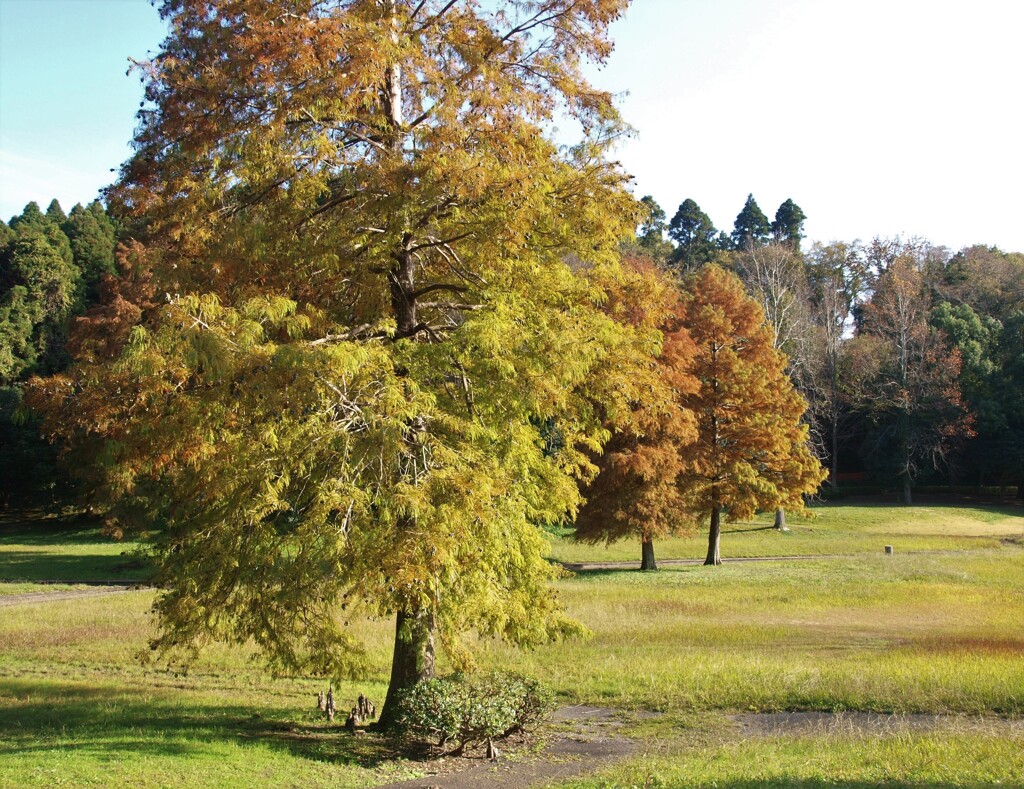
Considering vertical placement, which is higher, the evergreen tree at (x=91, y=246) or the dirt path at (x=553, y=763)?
the evergreen tree at (x=91, y=246)

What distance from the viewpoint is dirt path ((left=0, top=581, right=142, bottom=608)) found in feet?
79.7

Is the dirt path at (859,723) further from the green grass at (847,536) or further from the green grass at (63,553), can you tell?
the green grass at (847,536)

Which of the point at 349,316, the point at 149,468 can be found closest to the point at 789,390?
the point at 349,316

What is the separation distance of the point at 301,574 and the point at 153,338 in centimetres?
272

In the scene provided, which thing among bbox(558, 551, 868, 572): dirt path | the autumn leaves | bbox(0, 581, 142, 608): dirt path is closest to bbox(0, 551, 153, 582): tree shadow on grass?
bbox(0, 581, 142, 608): dirt path

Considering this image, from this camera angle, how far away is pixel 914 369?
197 ft

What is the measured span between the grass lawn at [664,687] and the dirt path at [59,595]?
3.80 feet

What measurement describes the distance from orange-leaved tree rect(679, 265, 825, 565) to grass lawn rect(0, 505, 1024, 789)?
14.5 feet

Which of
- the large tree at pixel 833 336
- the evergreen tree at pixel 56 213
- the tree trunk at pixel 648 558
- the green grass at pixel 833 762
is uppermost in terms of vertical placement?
the evergreen tree at pixel 56 213

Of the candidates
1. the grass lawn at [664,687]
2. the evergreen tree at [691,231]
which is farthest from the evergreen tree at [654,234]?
the grass lawn at [664,687]

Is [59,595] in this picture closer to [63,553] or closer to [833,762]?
[63,553]

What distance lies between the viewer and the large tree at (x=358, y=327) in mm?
8344

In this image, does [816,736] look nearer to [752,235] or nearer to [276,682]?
[276,682]

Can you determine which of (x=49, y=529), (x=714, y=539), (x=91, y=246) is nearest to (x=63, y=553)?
(x=49, y=529)
